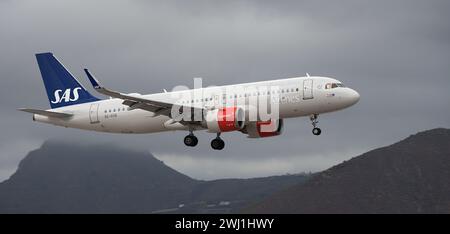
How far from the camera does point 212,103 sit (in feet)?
247

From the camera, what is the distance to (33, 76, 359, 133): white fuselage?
72375 mm

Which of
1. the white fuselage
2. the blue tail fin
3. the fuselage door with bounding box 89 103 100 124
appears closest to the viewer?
the white fuselage

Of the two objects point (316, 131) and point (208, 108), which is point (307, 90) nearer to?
point (316, 131)

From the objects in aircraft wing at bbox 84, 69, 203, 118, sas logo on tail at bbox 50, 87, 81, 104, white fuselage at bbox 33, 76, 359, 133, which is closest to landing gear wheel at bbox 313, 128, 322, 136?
white fuselage at bbox 33, 76, 359, 133

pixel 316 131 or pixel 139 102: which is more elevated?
pixel 139 102

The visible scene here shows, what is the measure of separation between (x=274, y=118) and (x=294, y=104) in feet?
7.65

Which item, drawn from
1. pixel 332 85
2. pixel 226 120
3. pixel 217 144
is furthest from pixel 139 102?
pixel 332 85

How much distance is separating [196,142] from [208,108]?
378cm

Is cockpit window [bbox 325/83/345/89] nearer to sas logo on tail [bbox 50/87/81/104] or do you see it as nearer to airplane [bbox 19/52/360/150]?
airplane [bbox 19/52/360/150]

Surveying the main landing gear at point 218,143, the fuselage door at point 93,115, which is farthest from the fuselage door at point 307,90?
the fuselage door at point 93,115

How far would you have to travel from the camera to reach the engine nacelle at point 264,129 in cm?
7975

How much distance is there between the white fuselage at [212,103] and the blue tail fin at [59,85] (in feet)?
4.16

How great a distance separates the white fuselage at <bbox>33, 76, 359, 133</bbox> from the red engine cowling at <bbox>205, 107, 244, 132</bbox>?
3.45ft
